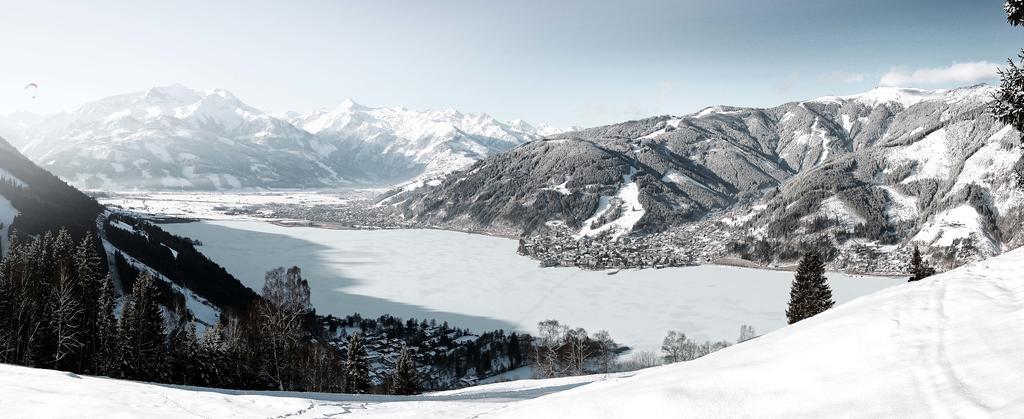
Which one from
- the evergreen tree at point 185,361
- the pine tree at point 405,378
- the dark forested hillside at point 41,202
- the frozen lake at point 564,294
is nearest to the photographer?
the evergreen tree at point 185,361

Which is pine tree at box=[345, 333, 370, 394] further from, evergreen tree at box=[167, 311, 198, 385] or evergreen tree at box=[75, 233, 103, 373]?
evergreen tree at box=[75, 233, 103, 373]

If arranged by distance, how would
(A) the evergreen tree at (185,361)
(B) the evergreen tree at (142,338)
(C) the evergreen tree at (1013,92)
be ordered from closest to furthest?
(C) the evergreen tree at (1013,92), (A) the evergreen tree at (185,361), (B) the evergreen tree at (142,338)

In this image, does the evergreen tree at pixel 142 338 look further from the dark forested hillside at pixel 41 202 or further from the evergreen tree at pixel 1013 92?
the dark forested hillside at pixel 41 202

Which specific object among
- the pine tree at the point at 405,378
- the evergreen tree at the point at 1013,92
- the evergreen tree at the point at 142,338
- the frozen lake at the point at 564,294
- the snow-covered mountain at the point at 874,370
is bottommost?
the frozen lake at the point at 564,294

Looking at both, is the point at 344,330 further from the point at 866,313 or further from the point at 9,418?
the point at 866,313

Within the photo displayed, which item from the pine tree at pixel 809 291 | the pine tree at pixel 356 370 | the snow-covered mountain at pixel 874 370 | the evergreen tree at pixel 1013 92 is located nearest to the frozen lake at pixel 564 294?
the pine tree at pixel 809 291

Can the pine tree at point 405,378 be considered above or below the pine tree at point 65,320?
below

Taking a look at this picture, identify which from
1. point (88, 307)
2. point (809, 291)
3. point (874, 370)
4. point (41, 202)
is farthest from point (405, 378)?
point (41, 202)
